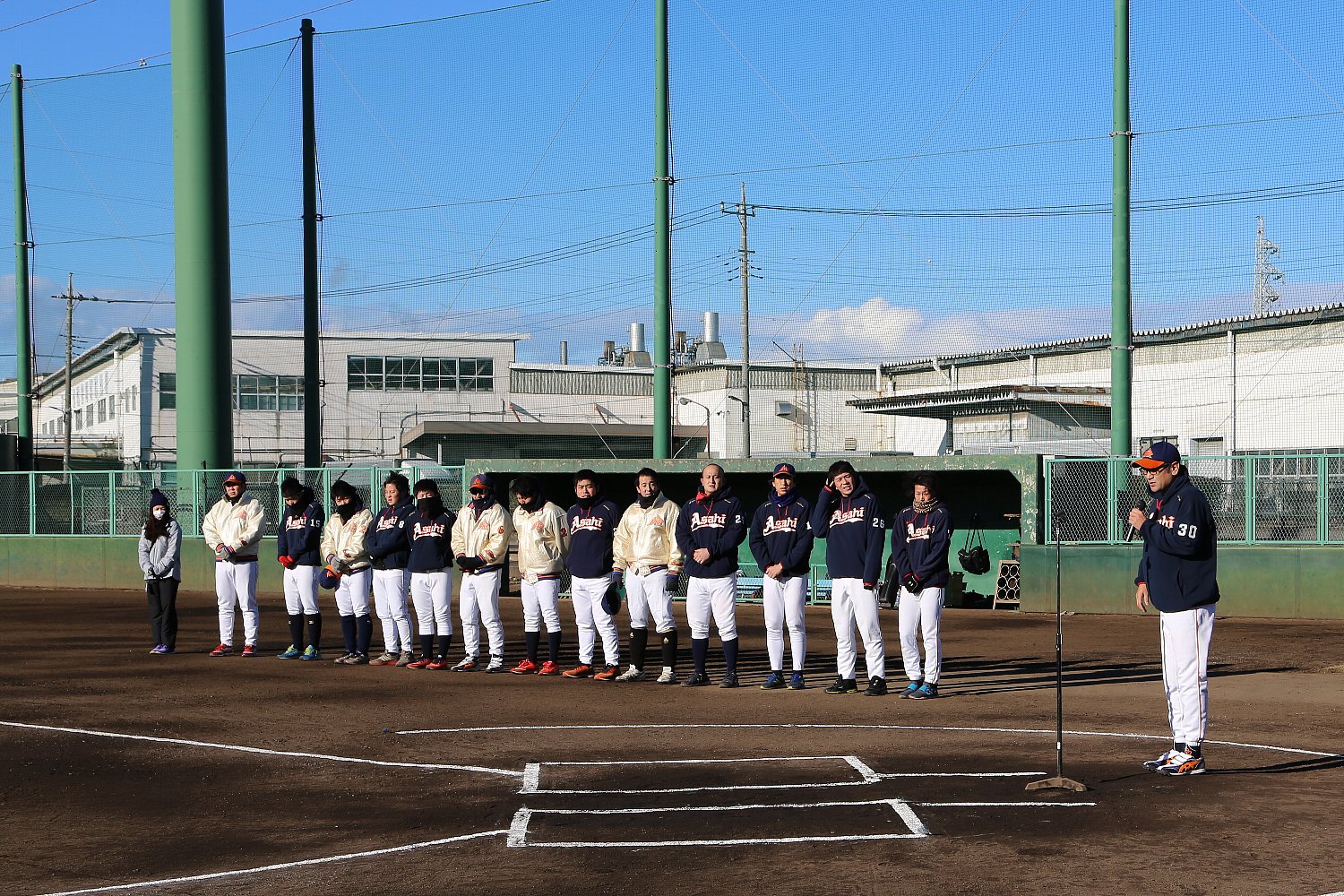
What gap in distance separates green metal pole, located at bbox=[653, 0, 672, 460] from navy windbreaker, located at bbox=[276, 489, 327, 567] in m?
8.48

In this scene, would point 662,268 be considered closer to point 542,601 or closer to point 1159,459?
point 542,601

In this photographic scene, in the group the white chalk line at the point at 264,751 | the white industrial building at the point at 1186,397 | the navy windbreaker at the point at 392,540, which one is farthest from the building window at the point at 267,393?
the white chalk line at the point at 264,751

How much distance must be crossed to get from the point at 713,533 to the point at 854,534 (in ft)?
4.18

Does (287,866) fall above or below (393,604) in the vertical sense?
below

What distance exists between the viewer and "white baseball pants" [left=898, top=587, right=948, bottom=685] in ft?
38.2

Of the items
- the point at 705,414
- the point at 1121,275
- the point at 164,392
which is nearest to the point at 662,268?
the point at 1121,275

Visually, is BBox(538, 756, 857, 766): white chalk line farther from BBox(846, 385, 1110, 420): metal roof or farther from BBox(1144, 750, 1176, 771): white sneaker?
BBox(846, 385, 1110, 420): metal roof

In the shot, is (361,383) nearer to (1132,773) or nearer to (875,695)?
(875,695)

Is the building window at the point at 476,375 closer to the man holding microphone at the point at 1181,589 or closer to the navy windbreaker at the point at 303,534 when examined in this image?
the navy windbreaker at the point at 303,534

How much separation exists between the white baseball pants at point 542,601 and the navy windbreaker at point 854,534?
273 centimetres

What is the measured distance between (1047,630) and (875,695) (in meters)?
6.53

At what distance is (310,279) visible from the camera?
89.3 feet

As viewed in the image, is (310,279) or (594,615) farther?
(310,279)

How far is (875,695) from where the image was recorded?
465 inches
